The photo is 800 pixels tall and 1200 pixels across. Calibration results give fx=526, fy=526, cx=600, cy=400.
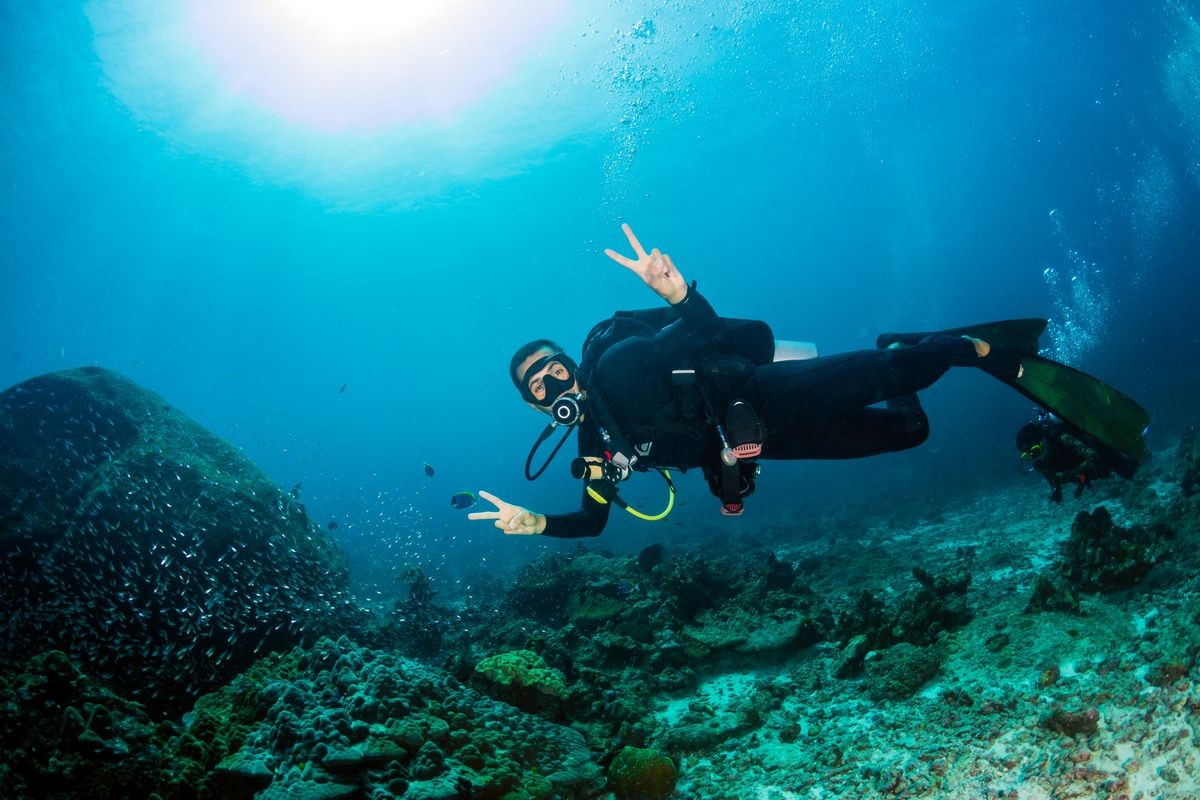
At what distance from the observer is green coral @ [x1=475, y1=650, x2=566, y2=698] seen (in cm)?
481

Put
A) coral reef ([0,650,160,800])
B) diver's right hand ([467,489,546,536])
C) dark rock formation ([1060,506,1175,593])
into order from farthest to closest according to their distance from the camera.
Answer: diver's right hand ([467,489,546,536]), dark rock formation ([1060,506,1175,593]), coral reef ([0,650,160,800])

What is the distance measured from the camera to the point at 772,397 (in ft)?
15.9

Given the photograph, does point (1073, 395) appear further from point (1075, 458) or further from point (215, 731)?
point (215, 731)

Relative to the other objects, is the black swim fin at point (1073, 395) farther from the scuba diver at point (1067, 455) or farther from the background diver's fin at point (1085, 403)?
the scuba diver at point (1067, 455)

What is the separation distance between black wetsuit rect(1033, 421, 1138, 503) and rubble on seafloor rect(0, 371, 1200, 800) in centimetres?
51

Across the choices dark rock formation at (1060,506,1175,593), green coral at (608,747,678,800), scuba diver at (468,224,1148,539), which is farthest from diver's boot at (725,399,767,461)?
dark rock formation at (1060,506,1175,593)

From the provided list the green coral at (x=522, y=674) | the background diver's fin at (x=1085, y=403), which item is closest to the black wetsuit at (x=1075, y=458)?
the background diver's fin at (x=1085, y=403)

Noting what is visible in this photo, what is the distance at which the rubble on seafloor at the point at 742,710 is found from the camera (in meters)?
2.89

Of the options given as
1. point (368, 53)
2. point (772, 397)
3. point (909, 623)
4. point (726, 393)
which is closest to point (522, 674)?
point (726, 393)

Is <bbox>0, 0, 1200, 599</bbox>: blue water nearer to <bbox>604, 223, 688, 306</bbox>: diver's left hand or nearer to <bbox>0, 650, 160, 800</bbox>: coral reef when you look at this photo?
<bbox>604, 223, 688, 306</bbox>: diver's left hand

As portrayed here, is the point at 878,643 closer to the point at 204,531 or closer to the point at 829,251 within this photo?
the point at 204,531

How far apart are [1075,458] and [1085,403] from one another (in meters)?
1.36

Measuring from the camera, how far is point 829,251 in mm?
87125

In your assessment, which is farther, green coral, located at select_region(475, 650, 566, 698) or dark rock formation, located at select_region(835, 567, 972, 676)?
dark rock formation, located at select_region(835, 567, 972, 676)
